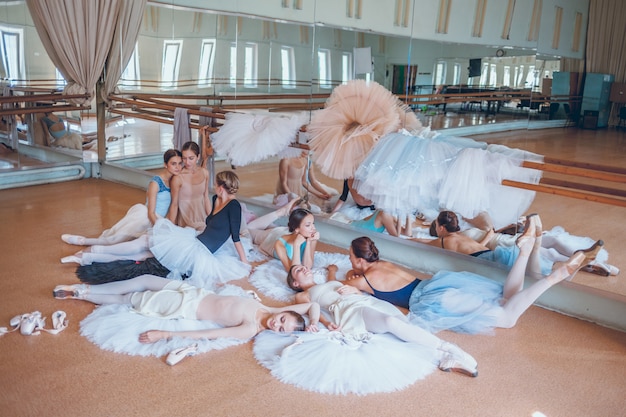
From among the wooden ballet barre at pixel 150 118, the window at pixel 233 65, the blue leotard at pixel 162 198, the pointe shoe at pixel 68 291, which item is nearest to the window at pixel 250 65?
the window at pixel 233 65

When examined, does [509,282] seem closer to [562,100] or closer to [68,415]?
[562,100]

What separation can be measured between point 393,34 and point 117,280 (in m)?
2.58

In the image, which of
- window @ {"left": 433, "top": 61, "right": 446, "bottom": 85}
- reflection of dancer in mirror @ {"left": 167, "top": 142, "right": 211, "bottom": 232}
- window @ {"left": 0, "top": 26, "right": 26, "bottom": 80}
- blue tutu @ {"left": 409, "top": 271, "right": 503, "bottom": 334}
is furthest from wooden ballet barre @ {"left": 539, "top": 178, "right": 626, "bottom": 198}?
window @ {"left": 0, "top": 26, "right": 26, "bottom": 80}

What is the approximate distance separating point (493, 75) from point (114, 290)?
9.10 ft

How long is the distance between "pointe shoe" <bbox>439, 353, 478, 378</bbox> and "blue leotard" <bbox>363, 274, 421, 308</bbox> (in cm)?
66

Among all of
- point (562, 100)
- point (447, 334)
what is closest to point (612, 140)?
point (562, 100)

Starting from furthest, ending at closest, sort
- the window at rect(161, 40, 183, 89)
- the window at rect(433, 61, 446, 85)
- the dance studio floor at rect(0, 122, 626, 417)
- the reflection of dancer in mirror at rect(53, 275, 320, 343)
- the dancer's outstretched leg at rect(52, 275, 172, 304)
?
the window at rect(161, 40, 183, 89) → the window at rect(433, 61, 446, 85) → the dancer's outstretched leg at rect(52, 275, 172, 304) → the reflection of dancer in mirror at rect(53, 275, 320, 343) → the dance studio floor at rect(0, 122, 626, 417)

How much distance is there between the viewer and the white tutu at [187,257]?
3566 millimetres

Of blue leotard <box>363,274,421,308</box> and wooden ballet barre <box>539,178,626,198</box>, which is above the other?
wooden ballet barre <box>539,178,626,198</box>

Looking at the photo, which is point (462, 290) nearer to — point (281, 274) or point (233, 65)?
point (281, 274)

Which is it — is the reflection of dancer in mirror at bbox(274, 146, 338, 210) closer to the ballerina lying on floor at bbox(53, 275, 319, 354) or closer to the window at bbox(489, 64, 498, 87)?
the window at bbox(489, 64, 498, 87)

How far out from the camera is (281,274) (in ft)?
12.5

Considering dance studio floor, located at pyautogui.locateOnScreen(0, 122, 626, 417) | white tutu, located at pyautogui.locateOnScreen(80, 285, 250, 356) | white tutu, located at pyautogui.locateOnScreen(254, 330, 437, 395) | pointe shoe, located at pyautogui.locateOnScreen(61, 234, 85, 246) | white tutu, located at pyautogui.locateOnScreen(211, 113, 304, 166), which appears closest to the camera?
dance studio floor, located at pyautogui.locateOnScreen(0, 122, 626, 417)

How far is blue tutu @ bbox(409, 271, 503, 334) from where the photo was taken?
3053 millimetres
